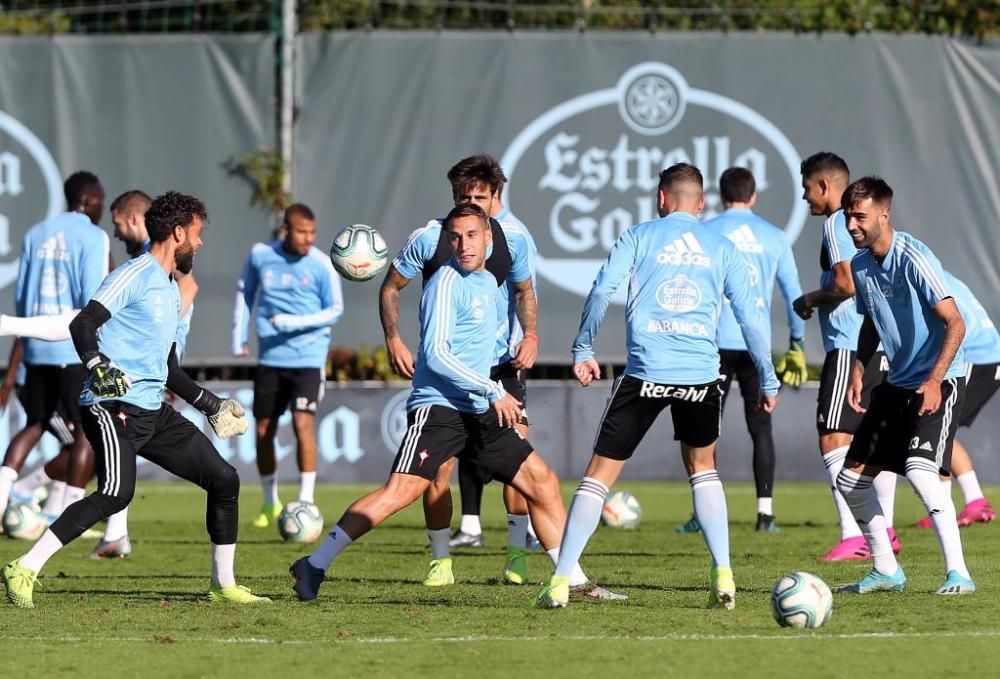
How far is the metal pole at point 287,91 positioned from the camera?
18.7m

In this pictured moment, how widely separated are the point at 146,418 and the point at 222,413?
0.50 meters

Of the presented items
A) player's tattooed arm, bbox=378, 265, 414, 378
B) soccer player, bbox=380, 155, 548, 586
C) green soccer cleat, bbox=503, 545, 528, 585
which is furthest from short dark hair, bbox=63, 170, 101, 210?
green soccer cleat, bbox=503, 545, 528, 585

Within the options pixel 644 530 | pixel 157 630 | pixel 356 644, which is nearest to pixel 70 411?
pixel 644 530

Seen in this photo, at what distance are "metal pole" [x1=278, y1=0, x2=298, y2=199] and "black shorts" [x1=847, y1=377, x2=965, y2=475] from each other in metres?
10.7

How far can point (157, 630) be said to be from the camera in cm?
782

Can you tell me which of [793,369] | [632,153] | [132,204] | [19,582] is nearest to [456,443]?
[19,582]

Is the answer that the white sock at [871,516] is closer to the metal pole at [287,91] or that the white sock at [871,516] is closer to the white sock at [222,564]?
the white sock at [222,564]

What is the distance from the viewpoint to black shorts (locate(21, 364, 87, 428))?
41.5 feet

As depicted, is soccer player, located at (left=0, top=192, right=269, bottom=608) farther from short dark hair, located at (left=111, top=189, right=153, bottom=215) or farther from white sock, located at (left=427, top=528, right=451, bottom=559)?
short dark hair, located at (left=111, top=189, right=153, bottom=215)

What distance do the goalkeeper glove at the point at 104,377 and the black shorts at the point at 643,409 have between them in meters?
2.25

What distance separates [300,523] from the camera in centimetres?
1237

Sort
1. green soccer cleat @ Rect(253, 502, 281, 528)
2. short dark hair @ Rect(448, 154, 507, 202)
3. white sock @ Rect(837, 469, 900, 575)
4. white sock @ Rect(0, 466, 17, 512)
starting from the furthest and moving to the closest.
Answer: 1. green soccer cleat @ Rect(253, 502, 281, 528)
2. white sock @ Rect(0, 466, 17, 512)
3. short dark hair @ Rect(448, 154, 507, 202)
4. white sock @ Rect(837, 469, 900, 575)

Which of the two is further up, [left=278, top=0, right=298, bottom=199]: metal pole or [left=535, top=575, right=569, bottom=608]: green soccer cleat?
[left=278, top=0, right=298, bottom=199]: metal pole

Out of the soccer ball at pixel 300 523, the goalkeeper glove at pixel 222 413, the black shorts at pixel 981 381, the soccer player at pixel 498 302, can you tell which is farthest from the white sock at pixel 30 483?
the black shorts at pixel 981 381
